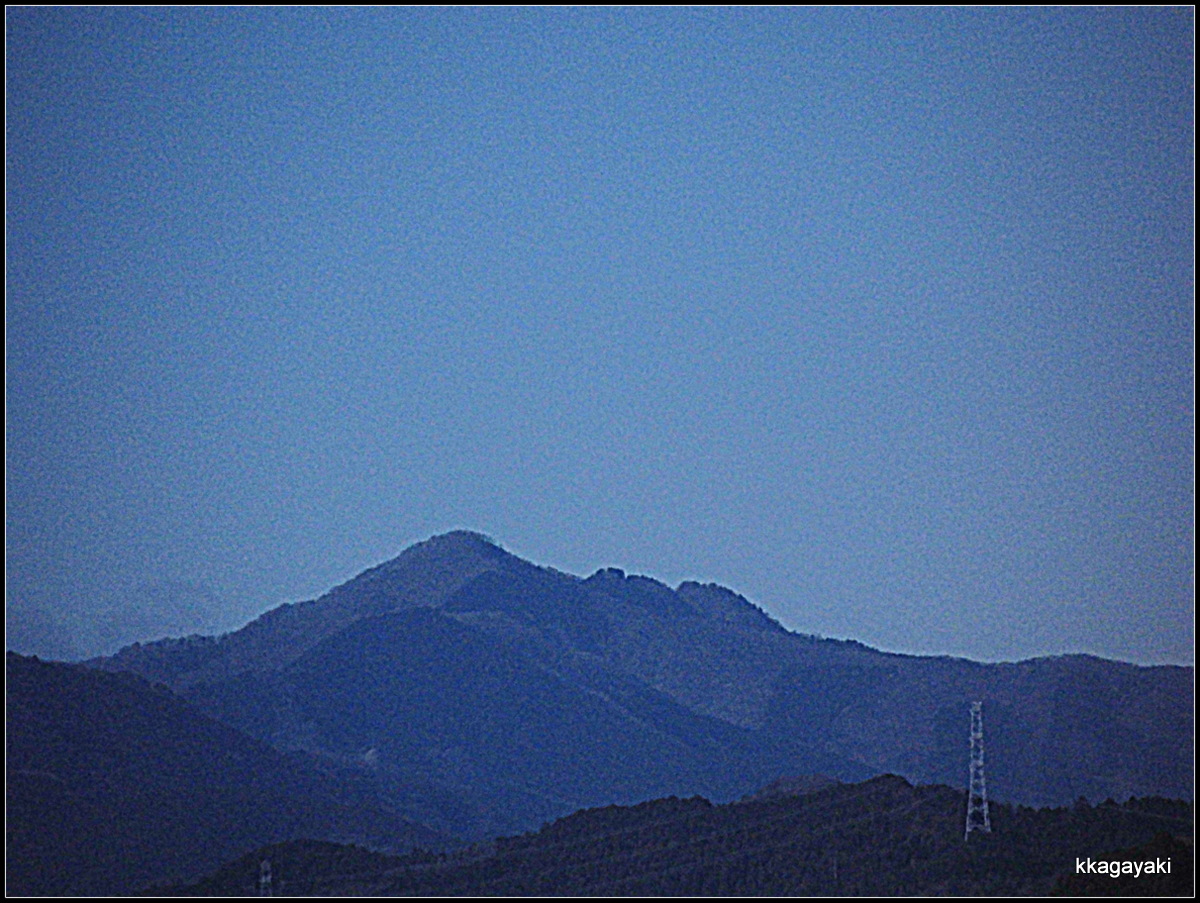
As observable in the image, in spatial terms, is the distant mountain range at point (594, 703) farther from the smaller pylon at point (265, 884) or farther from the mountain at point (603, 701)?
the smaller pylon at point (265, 884)

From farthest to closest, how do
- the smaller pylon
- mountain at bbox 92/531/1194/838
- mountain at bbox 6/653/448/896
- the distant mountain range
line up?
1. mountain at bbox 92/531/1194/838
2. the distant mountain range
3. mountain at bbox 6/653/448/896
4. the smaller pylon

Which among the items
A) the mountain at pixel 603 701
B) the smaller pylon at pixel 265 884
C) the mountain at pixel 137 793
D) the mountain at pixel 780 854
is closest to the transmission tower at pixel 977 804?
the mountain at pixel 780 854

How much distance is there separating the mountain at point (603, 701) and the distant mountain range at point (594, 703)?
0.28 meters

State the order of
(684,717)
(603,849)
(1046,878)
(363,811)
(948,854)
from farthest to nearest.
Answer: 1. (684,717)
2. (363,811)
3. (603,849)
4. (948,854)
5. (1046,878)

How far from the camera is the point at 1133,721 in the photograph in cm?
14875

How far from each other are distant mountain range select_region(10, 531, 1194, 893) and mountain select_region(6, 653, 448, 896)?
3.38 metres

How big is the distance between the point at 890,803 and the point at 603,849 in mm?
12556

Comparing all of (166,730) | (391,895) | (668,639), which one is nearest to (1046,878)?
(391,895)

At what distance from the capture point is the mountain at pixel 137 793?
83.5m

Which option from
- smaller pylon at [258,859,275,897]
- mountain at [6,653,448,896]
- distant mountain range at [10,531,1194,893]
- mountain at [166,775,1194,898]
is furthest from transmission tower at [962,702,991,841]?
distant mountain range at [10,531,1194,893]

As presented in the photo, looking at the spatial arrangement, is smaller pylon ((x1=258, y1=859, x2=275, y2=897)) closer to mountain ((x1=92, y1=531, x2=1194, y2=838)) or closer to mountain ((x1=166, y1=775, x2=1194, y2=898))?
mountain ((x1=166, y1=775, x2=1194, y2=898))

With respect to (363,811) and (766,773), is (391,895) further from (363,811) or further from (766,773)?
(766,773)

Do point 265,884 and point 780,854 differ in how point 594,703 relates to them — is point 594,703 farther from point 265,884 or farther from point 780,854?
point 265,884

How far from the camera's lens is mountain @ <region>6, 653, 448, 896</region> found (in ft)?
274
